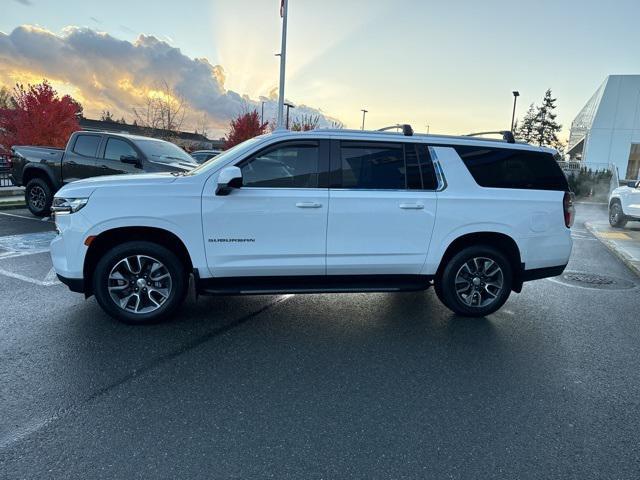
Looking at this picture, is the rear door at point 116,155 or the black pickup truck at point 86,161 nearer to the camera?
the black pickup truck at point 86,161

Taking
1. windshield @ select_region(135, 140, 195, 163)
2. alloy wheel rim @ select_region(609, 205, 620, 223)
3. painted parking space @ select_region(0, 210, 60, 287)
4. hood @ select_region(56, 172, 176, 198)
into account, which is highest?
windshield @ select_region(135, 140, 195, 163)

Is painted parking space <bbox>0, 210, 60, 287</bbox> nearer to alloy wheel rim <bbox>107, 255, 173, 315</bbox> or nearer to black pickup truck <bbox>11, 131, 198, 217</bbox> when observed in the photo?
black pickup truck <bbox>11, 131, 198, 217</bbox>

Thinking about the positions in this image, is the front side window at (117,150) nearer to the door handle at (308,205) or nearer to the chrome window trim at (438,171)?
the door handle at (308,205)

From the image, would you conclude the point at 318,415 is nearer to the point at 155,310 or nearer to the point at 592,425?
the point at 592,425

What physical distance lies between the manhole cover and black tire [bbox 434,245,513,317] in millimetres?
2507

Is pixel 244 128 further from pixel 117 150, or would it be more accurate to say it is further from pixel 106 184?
pixel 106 184

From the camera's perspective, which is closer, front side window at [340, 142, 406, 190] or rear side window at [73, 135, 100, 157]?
front side window at [340, 142, 406, 190]

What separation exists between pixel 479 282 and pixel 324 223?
192 cm

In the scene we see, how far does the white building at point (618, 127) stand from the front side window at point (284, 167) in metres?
30.7

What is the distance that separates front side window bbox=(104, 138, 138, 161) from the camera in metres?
9.15

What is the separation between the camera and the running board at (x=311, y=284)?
4.39 m

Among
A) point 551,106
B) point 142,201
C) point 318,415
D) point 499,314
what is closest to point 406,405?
point 318,415

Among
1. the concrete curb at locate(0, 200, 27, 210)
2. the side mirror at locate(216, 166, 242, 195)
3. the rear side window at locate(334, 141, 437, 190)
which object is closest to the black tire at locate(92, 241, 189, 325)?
the side mirror at locate(216, 166, 242, 195)

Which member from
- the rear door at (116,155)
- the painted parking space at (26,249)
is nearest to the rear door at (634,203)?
the rear door at (116,155)
